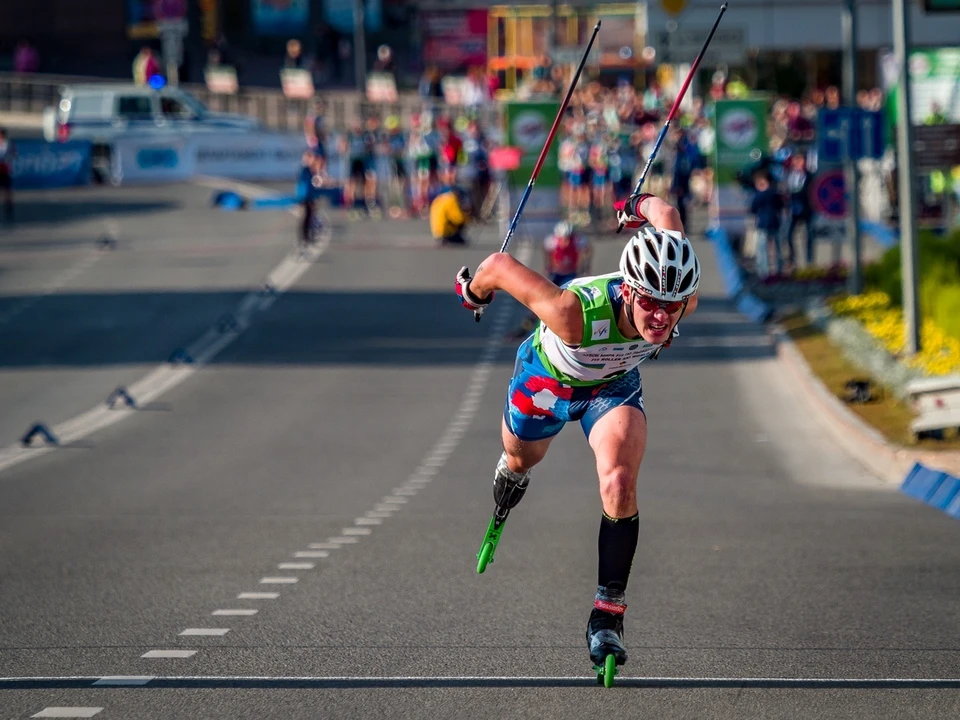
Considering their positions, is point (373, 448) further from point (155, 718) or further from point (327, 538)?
point (155, 718)

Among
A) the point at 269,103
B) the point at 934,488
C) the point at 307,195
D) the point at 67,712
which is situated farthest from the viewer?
the point at 269,103

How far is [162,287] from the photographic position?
32.2m

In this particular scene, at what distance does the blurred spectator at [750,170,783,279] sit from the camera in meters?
30.0

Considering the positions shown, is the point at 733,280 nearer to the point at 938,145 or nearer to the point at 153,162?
the point at 938,145

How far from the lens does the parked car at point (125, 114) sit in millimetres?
46625

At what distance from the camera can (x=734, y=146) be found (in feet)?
110

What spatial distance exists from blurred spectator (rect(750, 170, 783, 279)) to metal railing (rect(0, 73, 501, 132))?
71.9ft

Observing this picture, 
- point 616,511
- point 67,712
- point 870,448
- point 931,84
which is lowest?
point 870,448

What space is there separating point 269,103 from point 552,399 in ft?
162

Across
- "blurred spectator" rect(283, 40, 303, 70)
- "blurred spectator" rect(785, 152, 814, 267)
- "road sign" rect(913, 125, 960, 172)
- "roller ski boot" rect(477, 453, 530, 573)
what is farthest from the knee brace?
"blurred spectator" rect(283, 40, 303, 70)

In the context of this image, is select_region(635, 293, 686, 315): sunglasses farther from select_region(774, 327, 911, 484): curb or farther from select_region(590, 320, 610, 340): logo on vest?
select_region(774, 327, 911, 484): curb

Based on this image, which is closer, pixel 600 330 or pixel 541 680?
pixel 600 330

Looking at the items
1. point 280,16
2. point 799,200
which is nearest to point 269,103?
point 280,16

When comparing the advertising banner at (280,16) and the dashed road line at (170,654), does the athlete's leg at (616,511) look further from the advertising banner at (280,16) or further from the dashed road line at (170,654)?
the advertising banner at (280,16)
